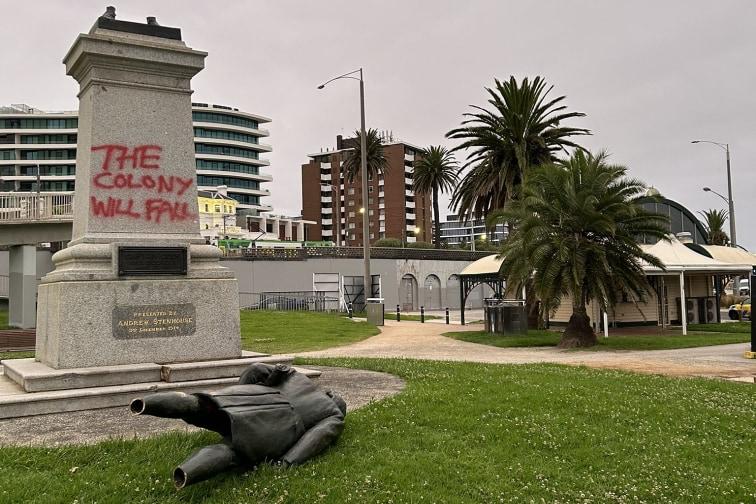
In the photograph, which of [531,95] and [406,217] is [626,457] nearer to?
[531,95]

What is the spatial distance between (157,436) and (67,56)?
6824mm

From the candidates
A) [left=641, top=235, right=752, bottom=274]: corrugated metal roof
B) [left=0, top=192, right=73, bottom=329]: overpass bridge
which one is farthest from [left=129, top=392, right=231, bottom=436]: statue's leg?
[left=0, top=192, right=73, bottom=329]: overpass bridge

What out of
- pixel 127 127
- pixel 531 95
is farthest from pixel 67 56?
pixel 531 95

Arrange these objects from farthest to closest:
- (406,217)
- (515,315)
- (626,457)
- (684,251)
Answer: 1. (406,217)
2. (684,251)
3. (515,315)
4. (626,457)

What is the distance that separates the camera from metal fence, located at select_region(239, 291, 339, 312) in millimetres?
46875

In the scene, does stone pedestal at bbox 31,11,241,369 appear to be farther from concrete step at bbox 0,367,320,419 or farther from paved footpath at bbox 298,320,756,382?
paved footpath at bbox 298,320,756,382

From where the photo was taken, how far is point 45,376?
838cm

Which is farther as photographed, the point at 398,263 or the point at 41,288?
the point at 398,263

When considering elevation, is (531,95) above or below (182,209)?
above

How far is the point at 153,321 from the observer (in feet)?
31.6

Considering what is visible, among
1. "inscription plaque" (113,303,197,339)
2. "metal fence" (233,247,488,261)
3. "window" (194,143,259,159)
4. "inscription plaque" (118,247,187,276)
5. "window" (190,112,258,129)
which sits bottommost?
"inscription plaque" (113,303,197,339)

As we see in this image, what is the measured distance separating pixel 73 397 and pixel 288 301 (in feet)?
129

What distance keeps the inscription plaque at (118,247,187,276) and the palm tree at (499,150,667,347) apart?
13.4 metres

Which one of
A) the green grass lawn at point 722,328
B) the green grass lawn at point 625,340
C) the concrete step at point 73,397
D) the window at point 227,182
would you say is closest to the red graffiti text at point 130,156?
the concrete step at point 73,397
